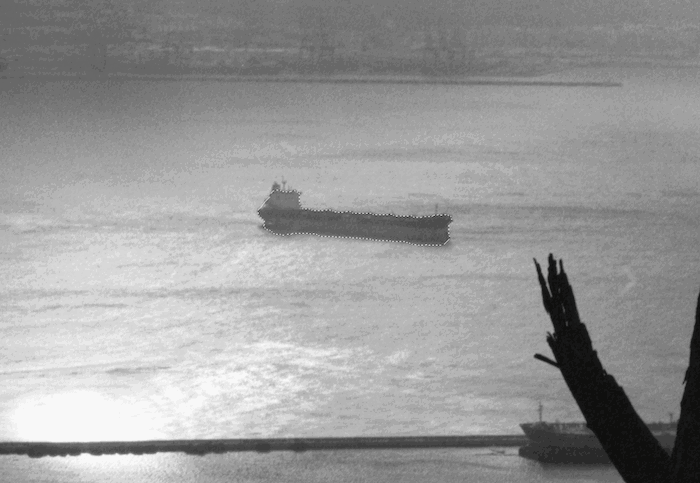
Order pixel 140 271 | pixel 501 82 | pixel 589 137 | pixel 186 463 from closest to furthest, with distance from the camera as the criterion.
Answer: pixel 186 463
pixel 140 271
pixel 589 137
pixel 501 82

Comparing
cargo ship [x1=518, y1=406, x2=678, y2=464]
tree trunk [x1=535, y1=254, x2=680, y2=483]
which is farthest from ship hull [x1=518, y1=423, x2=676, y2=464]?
tree trunk [x1=535, y1=254, x2=680, y2=483]

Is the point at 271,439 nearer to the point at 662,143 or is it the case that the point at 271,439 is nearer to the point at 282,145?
the point at 282,145

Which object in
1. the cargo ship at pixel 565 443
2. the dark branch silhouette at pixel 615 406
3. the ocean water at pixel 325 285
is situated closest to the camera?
the dark branch silhouette at pixel 615 406

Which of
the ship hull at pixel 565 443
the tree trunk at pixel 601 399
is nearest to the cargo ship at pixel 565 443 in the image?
the ship hull at pixel 565 443

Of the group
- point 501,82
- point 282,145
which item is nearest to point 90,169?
point 282,145

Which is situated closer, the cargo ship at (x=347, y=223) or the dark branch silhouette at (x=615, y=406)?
the dark branch silhouette at (x=615, y=406)

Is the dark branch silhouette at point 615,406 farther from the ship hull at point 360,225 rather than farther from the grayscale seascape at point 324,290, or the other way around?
the ship hull at point 360,225
